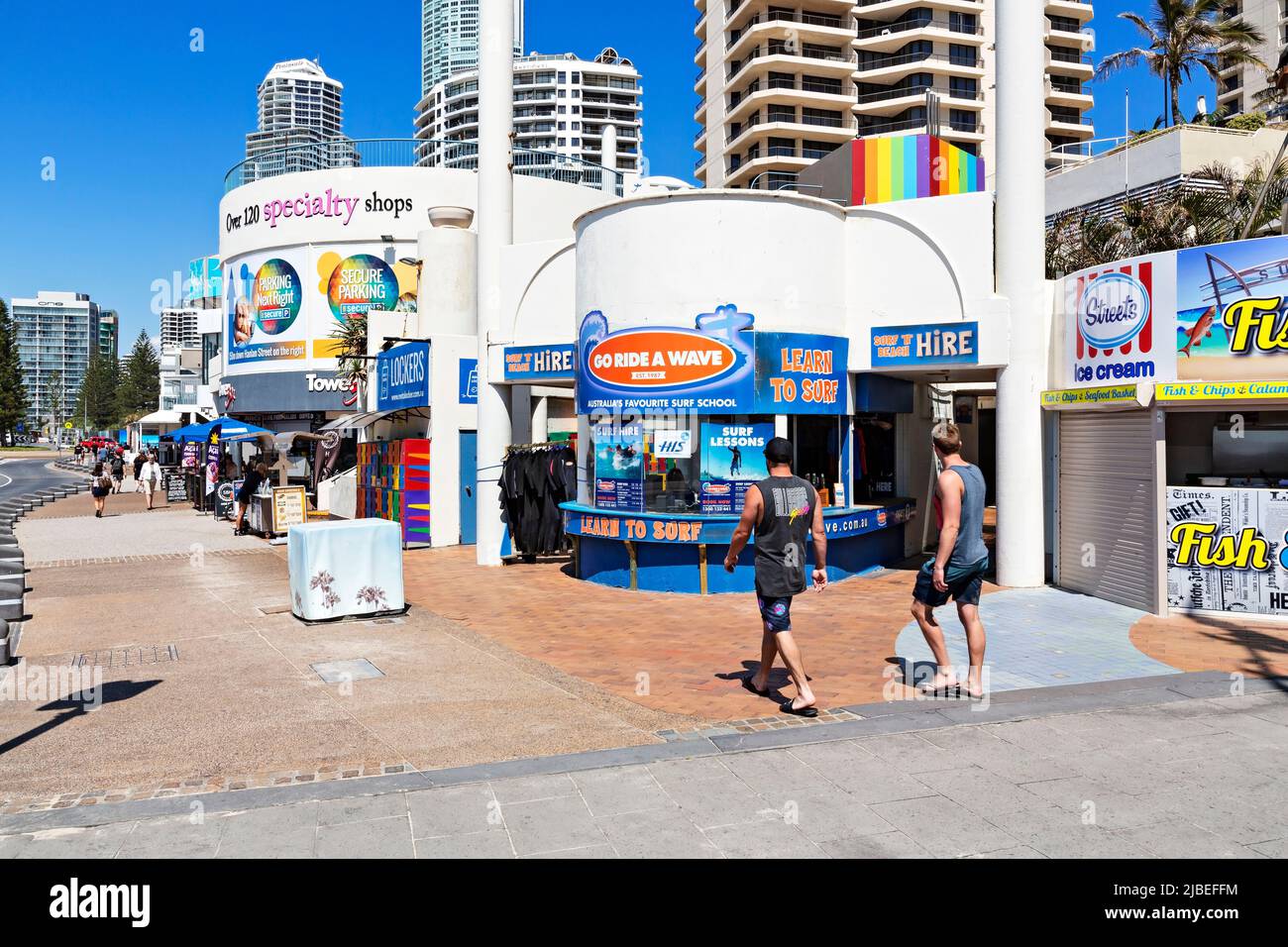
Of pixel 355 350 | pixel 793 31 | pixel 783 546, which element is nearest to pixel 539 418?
pixel 355 350

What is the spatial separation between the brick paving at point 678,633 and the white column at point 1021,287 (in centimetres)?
82

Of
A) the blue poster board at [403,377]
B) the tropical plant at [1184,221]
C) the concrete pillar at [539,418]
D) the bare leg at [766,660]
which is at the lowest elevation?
the bare leg at [766,660]

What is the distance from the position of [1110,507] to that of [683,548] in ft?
16.9

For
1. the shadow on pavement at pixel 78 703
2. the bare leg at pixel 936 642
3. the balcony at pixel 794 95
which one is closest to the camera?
the shadow on pavement at pixel 78 703

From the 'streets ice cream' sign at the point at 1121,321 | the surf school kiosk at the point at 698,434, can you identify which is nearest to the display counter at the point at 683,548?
the surf school kiosk at the point at 698,434

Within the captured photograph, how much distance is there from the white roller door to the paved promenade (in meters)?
4.57

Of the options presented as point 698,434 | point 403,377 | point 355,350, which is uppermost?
point 355,350

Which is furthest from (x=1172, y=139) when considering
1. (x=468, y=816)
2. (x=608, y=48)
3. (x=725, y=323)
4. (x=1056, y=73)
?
(x=608, y=48)

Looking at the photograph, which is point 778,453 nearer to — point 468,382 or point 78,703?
point 78,703

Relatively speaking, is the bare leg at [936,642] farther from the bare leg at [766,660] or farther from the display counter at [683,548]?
the display counter at [683,548]

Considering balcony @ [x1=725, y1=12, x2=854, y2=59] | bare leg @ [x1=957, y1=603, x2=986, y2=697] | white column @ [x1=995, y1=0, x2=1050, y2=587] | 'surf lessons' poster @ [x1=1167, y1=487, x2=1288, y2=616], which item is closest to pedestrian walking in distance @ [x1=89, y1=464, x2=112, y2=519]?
white column @ [x1=995, y1=0, x2=1050, y2=587]

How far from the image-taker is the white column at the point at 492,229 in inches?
621

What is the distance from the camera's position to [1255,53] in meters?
65.2
